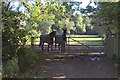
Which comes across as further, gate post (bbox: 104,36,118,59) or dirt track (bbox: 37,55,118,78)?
gate post (bbox: 104,36,118,59)

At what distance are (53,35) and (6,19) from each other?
370cm

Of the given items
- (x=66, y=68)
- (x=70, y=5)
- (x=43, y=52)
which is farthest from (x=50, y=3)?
(x=43, y=52)

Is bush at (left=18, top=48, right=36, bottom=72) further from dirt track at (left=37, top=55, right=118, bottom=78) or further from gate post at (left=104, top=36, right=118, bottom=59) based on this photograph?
gate post at (left=104, top=36, right=118, bottom=59)

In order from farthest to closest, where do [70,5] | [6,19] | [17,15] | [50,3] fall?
[70,5], [50,3], [17,15], [6,19]

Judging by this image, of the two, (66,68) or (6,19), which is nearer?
(6,19)

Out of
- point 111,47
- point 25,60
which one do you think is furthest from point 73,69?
point 111,47

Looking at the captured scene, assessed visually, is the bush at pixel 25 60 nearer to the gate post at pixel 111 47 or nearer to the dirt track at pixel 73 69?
the dirt track at pixel 73 69

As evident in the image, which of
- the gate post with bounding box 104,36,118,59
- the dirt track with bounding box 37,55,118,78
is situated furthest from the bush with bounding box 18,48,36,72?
the gate post with bounding box 104,36,118,59

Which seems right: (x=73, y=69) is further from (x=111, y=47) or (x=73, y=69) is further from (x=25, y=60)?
(x=111, y=47)

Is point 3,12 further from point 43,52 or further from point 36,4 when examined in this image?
point 43,52

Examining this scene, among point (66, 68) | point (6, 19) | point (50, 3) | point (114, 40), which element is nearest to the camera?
point (6, 19)

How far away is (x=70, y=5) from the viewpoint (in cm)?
537

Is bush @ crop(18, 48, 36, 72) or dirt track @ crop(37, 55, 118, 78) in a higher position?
bush @ crop(18, 48, 36, 72)

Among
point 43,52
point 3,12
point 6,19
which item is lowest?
point 43,52
